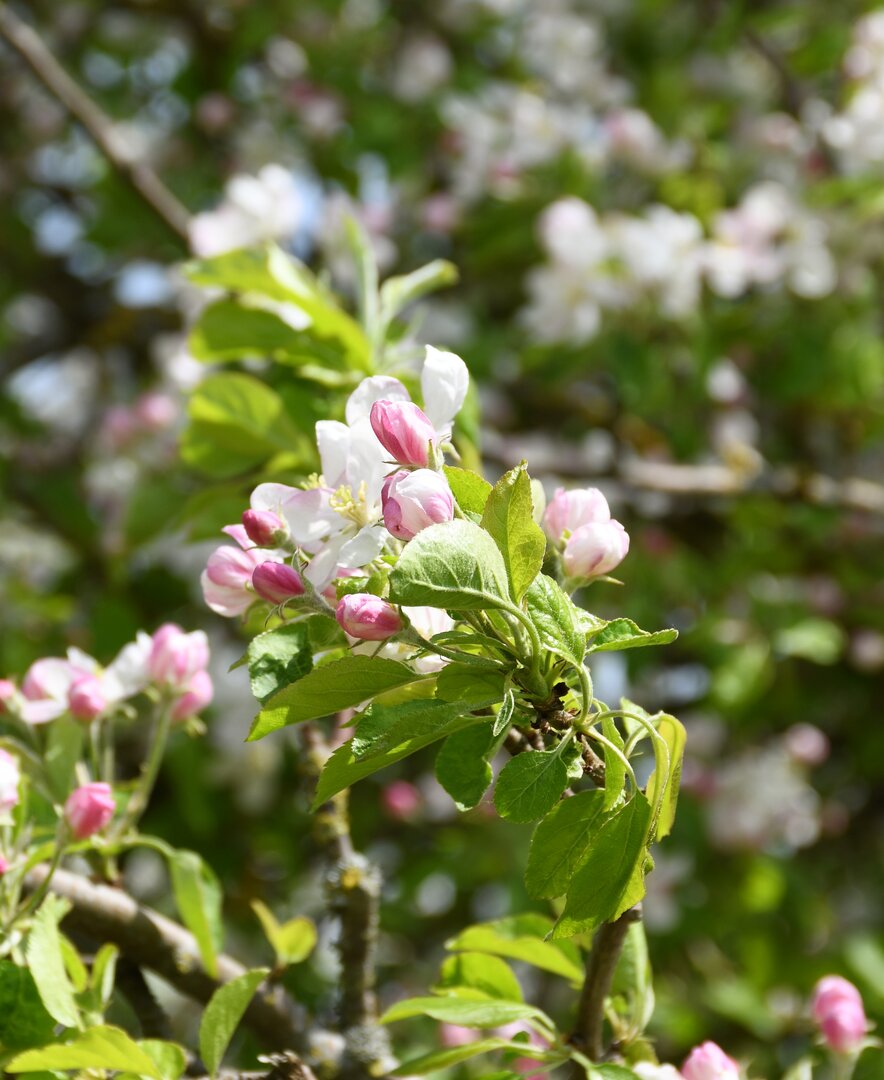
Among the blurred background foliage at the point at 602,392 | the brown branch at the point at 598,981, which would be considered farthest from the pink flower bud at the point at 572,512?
the blurred background foliage at the point at 602,392

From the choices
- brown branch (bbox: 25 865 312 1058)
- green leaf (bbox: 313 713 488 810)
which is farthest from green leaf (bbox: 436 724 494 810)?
brown branch (bbox: 25 865 312 1058)

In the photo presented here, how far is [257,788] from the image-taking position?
2.56 metres

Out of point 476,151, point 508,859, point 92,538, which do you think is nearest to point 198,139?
point 476,151

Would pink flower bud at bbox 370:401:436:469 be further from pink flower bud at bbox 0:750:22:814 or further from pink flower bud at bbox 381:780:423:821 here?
pink flower bud at bbox 381:780:423:821

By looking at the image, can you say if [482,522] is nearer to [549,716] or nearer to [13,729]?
[549,716]

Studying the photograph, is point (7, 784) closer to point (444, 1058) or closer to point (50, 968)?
point (50, 968)

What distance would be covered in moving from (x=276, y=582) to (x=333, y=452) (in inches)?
4.0

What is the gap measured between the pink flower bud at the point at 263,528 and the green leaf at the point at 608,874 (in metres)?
0.27

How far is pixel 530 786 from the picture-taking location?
724 millimetres

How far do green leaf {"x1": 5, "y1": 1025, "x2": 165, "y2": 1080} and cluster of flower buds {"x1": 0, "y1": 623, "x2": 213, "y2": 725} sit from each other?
11.8 inches

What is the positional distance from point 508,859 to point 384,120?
5.60 feet

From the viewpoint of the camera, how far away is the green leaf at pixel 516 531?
71 centimetres

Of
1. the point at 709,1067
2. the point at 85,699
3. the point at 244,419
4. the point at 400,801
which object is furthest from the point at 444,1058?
the point at 400,801

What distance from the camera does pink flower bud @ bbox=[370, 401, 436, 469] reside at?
74cm
